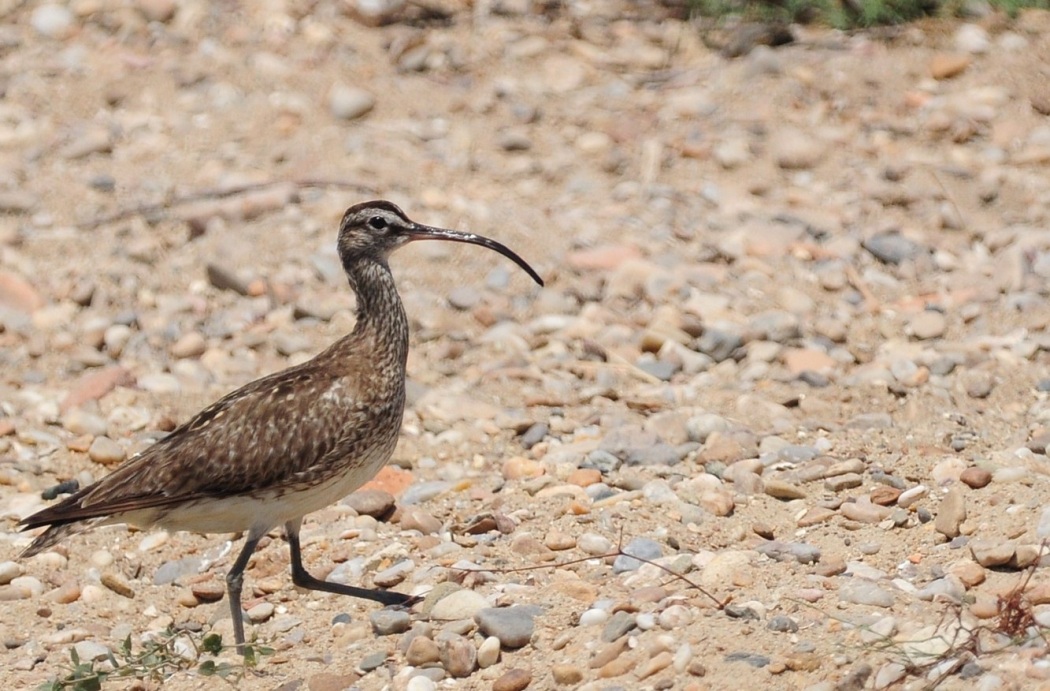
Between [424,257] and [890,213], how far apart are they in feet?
11.6

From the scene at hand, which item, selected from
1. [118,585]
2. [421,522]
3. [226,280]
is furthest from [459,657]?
[226,280]

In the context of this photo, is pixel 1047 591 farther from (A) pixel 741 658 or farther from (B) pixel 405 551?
(B) pixel 405 551

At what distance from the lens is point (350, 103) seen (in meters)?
13.5

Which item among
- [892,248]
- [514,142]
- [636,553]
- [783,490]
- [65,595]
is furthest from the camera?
[514,142]

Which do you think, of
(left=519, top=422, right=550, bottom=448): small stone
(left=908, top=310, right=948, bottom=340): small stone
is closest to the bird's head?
(left=519, top=422, right=550, bottom=448): small stone

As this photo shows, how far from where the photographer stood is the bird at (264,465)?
746 centimetres

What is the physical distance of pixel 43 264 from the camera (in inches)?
460

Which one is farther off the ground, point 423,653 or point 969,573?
point 969,573

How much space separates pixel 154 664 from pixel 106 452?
254cm

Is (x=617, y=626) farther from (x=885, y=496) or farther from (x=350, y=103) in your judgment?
(x=350, y=103)

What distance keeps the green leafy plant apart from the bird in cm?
12

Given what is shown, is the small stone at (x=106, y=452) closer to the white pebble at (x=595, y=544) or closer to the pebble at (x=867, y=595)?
the white pebble at (x=595, y=544)

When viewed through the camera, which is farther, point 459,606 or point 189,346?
point 189,346

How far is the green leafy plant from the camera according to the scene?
22.5 feet
